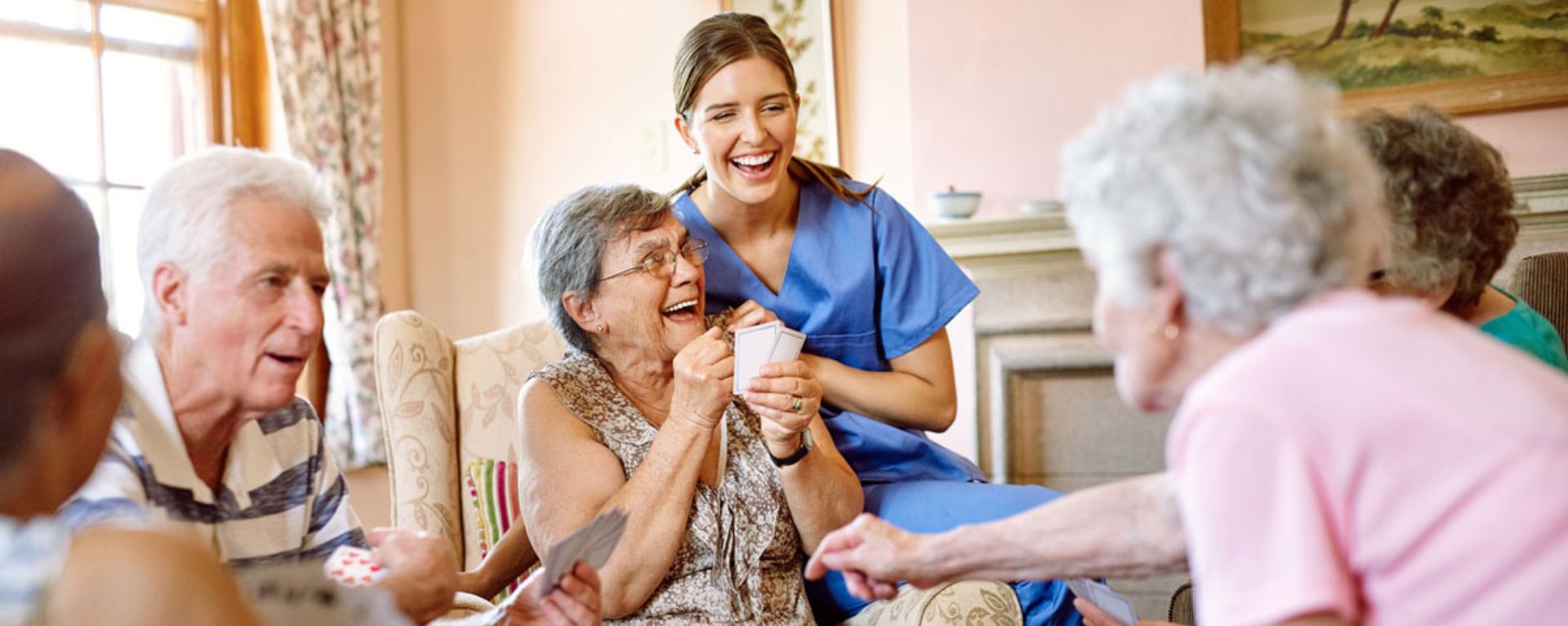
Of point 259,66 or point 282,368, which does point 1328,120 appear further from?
point 259,66

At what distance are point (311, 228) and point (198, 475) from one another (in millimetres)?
311

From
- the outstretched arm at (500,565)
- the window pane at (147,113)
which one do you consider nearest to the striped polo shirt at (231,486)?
the outstretched arm at (500,565)

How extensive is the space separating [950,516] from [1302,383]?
4.35 ft

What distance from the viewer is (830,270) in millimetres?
2383

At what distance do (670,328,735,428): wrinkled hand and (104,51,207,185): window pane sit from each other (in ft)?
8.32

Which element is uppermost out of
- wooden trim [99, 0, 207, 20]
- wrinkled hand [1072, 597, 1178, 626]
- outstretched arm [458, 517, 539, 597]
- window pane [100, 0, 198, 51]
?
wooden trim [99, 0, 207, 20]

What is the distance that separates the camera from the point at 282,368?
1.46m

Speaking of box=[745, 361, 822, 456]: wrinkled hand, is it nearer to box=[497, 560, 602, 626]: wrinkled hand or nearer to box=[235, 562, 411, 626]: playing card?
→ box=[497, 560, 602, 626]: wrinkled hand

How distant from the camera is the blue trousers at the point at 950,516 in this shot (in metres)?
2.10

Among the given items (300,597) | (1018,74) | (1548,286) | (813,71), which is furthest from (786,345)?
(813,71)

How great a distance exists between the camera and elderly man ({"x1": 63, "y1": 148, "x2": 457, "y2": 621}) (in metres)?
1.42

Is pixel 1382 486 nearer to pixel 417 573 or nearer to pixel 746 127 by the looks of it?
pixel 417 573

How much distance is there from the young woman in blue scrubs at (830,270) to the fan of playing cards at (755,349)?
27 cm

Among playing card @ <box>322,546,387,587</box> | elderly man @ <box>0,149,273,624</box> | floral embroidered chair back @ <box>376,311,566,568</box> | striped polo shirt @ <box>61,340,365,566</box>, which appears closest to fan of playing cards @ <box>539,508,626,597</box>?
playing card @ <box>322,546,387,587</box>
